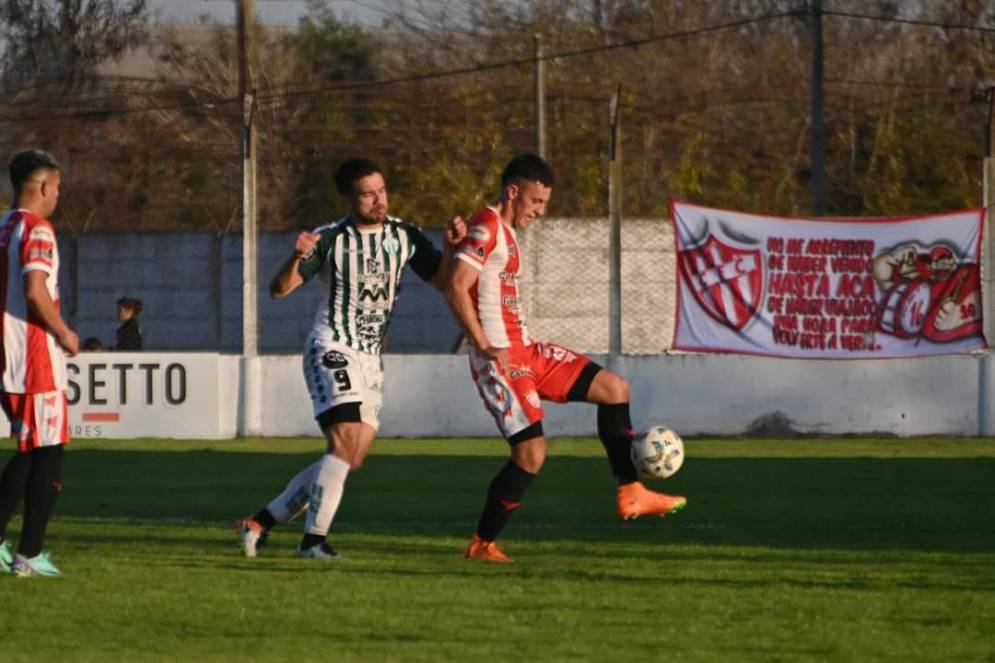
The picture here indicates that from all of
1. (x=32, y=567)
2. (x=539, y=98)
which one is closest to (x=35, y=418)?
(x=32, y=567)

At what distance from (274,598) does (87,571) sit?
4.28ft

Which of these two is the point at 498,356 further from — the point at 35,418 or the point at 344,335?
the point at 35,418

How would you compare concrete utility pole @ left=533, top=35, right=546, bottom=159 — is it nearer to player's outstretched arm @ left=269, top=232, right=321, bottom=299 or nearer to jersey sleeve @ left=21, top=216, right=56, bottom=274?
player's outstretched arm @ left=269, top=232, right=321, bottom=299

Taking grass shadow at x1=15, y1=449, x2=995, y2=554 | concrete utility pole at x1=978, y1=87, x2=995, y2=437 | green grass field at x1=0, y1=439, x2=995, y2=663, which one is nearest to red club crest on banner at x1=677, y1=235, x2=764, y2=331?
concrete utility pole at x1=978, y1=87, x2=995, y2=437

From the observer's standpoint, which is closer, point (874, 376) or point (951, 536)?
point (951, 536)

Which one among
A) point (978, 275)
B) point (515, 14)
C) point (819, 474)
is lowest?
point (819, 474)

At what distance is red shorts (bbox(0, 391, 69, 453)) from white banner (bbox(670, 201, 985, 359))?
39.8 ft

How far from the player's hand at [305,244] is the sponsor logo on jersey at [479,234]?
0.74 meters

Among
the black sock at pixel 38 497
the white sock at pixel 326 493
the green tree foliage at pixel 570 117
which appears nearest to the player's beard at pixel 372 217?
the white sock at pixel 326 493

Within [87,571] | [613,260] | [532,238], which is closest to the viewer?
[87,571]

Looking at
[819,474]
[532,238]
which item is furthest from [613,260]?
[532,238]

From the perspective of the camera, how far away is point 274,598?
26.3 ft

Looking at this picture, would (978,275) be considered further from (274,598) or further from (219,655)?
(219,655)

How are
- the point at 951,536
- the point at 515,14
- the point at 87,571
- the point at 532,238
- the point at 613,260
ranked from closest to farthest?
the point at 87,571, the point at 951,536, the point at 613,260, the point at 532,238, the point at 515,14
